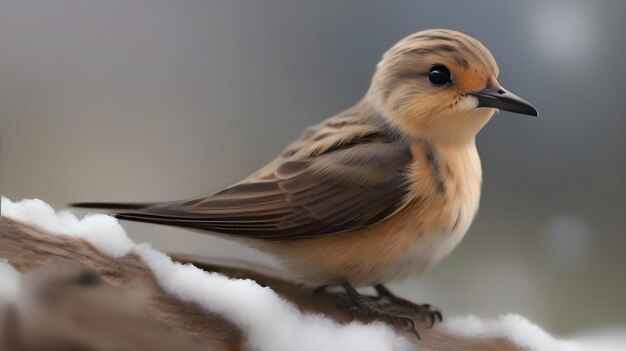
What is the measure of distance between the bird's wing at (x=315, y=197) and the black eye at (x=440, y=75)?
0.31 ft

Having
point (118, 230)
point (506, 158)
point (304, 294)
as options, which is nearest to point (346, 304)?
point (304, 294)

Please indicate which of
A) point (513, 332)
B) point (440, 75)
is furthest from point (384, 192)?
point (513, 332)

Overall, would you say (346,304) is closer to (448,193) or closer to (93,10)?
(448,193)

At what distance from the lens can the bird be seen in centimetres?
81

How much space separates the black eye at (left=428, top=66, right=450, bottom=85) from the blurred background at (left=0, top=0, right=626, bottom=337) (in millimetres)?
238

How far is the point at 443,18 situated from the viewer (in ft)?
3.51

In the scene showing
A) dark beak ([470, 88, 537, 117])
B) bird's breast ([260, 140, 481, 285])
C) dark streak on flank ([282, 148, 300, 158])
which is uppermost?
dark beak ([470, 88, 537, 117])

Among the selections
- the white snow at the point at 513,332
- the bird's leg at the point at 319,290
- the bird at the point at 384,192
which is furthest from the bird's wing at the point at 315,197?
the white snow at the point at 513,332

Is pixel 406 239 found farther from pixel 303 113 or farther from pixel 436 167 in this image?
pixel 303 113

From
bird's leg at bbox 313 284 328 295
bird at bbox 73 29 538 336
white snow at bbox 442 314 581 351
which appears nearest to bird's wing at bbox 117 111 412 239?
bird at bbox 73 29 538 336

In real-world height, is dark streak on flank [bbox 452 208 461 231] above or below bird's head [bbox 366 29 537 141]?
below

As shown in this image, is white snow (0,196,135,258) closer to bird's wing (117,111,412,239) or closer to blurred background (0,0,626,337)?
bird's wing (117,111,412,239)

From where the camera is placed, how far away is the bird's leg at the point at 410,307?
0.93 metres

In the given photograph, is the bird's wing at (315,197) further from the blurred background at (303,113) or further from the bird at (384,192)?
the blurred background at (303,113)
